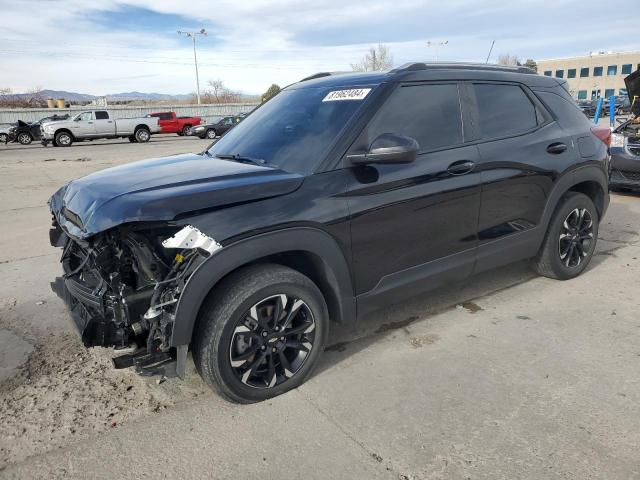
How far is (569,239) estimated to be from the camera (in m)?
4.61

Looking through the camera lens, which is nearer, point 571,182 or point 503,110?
point 503,110

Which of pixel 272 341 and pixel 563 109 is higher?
pixel 563 109

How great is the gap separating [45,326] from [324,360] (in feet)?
7.51

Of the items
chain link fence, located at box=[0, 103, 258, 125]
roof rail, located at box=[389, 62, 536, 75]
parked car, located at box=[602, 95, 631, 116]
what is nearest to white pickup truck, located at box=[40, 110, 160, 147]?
chain link fence, located at box=[0, 103, 258, 125]

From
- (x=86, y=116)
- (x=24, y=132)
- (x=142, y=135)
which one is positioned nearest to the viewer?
(x=86, y=116)

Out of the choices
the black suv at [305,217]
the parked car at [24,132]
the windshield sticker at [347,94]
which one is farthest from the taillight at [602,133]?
the parked car at [24,132]

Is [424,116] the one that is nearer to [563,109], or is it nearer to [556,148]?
[556,148]

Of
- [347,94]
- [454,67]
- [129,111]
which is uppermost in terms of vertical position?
[129,111]

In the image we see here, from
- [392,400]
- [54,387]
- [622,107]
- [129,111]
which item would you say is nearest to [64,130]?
[129,111]

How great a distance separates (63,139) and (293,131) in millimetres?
26032

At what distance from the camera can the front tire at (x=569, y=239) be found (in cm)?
445

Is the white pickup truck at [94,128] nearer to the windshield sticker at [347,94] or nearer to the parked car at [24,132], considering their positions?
the parked car at [24,132]

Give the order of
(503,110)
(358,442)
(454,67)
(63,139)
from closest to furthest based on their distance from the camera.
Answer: (358,442) < (454,67) < (503,110) < (63,139)

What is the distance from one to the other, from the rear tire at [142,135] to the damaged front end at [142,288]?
27398mm
